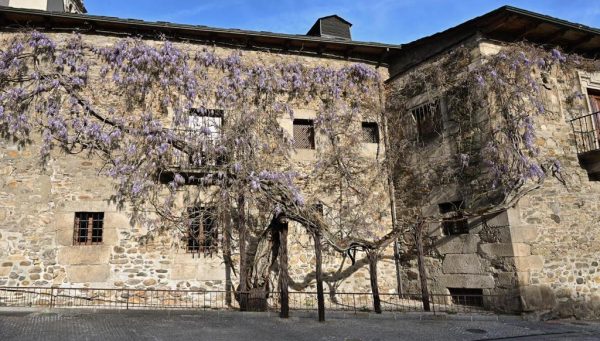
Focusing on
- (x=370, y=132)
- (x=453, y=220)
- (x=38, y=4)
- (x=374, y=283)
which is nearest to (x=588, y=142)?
(x=453, y=220)

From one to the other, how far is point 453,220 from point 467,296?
5.29 feet

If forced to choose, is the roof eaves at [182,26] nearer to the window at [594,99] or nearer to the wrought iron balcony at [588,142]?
the wrought iron balcony at [588,142]

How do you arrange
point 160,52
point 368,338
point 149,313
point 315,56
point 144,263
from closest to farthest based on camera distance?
point 368,338 → point 149,313 → point 144,263 → point 160,52 → point 315,56

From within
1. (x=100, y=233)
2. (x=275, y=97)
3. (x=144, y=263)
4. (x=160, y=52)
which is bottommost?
(x=144, y=263)

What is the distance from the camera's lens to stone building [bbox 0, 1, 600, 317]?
8805mm

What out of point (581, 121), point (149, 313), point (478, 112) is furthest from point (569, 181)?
point (149, 313)

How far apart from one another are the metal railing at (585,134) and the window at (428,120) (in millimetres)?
2898

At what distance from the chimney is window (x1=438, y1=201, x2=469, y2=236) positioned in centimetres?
571

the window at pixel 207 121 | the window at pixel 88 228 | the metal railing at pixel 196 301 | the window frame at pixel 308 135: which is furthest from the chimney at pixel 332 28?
the window at pixel 88 228

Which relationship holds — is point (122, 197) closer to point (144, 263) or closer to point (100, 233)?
point (100, 233)

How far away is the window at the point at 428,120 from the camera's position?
34.3 feet

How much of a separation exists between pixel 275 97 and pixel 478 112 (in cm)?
478

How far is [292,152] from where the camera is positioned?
10.8 m

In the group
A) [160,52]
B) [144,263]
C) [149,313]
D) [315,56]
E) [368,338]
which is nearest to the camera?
[368,338]
